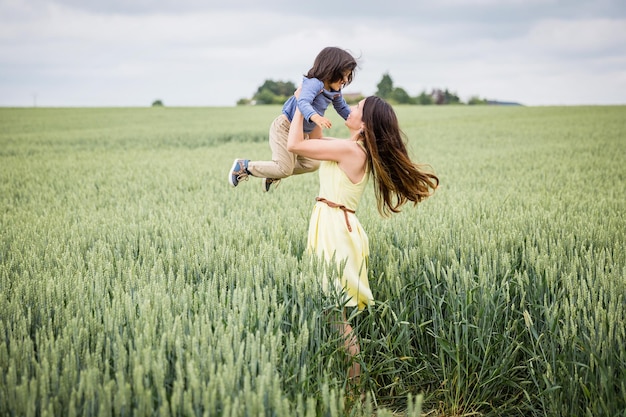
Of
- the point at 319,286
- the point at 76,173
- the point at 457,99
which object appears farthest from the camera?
the point at 457,99

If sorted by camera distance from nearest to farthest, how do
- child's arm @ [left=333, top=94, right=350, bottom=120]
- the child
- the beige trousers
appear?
the child → child's arm @ [left=333, top=94, right=350, bottom=120] → the beige trousers

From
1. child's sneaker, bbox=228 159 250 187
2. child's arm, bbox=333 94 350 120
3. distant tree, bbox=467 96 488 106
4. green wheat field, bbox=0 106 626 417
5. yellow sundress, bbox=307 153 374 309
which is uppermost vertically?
distant tree, bbox=467 96 488 106

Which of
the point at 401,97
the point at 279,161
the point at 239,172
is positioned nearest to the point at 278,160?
the point at 279,161

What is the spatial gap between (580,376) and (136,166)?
31.7ft

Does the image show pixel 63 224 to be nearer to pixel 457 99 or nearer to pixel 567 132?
pixel 567 132

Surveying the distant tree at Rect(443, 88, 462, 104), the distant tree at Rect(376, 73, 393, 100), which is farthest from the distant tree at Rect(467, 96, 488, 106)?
the distant tree at Rect(376, 73, 393, 100)

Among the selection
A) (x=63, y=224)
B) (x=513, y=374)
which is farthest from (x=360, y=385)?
(x=63, y=224)

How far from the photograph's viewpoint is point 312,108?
314 centimetres

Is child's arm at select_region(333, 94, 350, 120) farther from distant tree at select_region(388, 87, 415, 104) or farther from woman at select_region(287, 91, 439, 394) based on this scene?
distant tree at select_region(388, 87, 415, 104)

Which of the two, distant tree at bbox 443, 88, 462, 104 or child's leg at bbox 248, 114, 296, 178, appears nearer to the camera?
child's leg at bbox 248, 114, 296, 178

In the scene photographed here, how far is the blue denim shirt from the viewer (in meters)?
3.19

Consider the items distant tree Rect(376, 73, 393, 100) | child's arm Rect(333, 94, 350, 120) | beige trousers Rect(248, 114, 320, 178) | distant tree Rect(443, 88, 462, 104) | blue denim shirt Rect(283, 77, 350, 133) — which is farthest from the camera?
distant tree Rect(376, 73, 393, 100)

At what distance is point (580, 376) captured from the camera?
8.37 ft

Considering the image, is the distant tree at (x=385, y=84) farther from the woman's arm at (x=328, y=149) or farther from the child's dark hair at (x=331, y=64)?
the woman's arm at (x=328, y=149)
